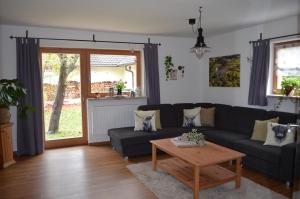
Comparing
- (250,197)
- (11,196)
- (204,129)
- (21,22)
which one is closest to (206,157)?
(250,197)

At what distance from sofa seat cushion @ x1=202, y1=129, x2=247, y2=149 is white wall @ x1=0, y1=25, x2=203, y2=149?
1.62 meters

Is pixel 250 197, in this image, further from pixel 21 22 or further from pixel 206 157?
pixel 21 22

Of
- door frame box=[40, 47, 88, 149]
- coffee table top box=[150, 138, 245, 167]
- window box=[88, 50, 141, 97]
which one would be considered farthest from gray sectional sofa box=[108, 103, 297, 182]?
window box=[88, 50, 141, 97]

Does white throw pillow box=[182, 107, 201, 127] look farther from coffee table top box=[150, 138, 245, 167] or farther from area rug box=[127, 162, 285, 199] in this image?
area rug box=[127, 162, 285, 199]

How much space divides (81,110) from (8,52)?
1723 mm

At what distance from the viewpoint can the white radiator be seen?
509 centimetres

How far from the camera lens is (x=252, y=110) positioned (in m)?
4.38

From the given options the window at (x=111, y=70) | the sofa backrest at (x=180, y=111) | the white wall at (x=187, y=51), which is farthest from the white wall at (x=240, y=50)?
the window at (x=111, y=70)

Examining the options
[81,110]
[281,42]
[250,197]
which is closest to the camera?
[250,197]

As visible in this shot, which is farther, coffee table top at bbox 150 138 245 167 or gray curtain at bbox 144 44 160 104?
gray curtain at bbox 144 44 160 104

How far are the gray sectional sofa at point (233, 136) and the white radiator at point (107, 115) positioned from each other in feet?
1.67

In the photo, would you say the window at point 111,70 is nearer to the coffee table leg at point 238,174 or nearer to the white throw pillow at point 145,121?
the white throw pillow at point 145,121

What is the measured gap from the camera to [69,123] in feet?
16.7

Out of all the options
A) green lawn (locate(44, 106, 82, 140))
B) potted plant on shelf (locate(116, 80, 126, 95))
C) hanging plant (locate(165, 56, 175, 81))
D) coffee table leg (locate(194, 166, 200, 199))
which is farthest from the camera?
hanging plant (locate(165, 56, 175, 81))
